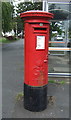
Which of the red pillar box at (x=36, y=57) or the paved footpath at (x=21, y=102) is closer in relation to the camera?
the red pillar box at (x=36, y=57)

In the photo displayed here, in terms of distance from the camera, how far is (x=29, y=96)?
3453mm

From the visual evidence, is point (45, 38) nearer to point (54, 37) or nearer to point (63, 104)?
point (63, 104)

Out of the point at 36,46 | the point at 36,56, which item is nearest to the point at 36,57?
the point at 36,56

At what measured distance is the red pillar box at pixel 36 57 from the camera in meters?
3.15

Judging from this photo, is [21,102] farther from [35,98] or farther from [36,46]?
[36,46]

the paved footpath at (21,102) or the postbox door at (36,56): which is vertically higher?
the postbox door at (36,56)

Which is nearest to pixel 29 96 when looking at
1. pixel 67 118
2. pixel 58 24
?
pixel 67 118

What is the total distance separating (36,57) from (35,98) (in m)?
0.87

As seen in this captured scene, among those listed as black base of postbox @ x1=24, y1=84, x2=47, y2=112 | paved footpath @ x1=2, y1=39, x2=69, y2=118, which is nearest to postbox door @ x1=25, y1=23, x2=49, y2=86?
black base of postbox @ x1=24, y1=84, x2=47, y2=112

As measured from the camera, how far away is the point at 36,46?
3238 millimetres

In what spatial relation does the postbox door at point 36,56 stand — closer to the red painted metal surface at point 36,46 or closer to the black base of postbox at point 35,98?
the red painted metal surface at point 36,46

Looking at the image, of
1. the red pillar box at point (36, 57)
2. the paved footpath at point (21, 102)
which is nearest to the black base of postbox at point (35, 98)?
the red pillar box at point (36, 57)

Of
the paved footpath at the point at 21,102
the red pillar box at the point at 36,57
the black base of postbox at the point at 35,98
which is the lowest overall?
the paved footpath at the point at 21,102

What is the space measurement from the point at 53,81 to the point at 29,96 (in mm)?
2134
